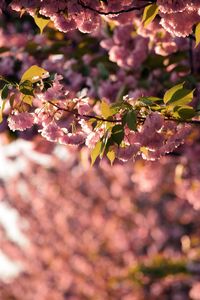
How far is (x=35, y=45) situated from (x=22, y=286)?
16.4m

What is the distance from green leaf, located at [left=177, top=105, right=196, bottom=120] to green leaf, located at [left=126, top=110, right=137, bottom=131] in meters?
0.27

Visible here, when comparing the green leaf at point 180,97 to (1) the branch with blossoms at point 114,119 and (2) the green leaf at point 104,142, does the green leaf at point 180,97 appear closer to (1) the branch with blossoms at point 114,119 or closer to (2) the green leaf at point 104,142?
(1) the branch with blossoms at point 114,119

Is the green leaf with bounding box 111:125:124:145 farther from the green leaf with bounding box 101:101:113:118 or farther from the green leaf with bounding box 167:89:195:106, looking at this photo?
the green leaf with bounding box 167:89:195:106

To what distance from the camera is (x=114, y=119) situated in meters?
3.77

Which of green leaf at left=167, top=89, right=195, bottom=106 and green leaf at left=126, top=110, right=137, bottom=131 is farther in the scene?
green leaf at left=167, top=89, right=195, bottom=106

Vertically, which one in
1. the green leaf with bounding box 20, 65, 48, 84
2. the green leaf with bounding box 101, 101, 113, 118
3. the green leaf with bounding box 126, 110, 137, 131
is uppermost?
the green leaf with bounding box 20, 65, 48, 84

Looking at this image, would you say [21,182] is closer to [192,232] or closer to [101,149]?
→ [192,232]

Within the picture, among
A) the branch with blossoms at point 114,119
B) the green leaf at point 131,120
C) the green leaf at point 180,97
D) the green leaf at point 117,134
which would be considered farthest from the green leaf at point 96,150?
the green leaf at point 180,97

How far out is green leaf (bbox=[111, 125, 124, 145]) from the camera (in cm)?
365

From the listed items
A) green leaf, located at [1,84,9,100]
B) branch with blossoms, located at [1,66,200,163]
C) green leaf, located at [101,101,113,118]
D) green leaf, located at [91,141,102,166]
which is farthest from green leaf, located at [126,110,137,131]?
green leaf, located at [1,84,9,100]

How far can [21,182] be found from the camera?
20.9 metres

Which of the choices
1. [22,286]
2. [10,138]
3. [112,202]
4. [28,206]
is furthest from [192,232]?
[10,138]

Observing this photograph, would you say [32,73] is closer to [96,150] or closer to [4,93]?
[4,93]

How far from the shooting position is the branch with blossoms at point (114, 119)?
3.70m
